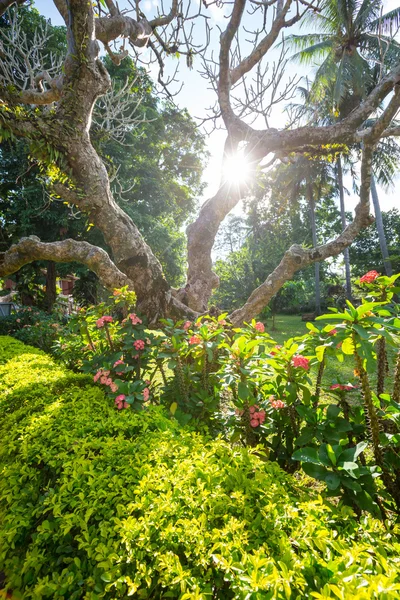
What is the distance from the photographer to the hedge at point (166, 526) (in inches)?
31.1

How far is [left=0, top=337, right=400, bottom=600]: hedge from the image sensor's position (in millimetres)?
790

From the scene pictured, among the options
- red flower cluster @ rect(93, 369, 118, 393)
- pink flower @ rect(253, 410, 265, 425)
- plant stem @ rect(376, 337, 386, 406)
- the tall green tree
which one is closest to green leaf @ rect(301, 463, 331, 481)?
pink flower @ rect(253, 410, 265, 425)

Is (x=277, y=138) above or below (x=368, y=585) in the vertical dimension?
above

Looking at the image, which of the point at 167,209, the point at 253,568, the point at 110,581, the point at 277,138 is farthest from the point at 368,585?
the point at 167,209

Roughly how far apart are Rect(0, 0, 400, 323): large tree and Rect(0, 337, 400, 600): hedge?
7.61 feet

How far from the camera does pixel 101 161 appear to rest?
A: 3848mm

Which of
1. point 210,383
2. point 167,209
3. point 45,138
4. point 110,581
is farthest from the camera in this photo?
point 167,209

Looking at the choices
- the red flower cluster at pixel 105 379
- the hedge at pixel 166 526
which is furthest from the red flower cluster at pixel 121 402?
the hedge at pixel 166 526

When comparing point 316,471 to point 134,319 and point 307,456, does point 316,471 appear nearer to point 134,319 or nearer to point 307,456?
point 307,456

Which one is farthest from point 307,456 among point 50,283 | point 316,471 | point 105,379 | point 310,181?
point 310,181

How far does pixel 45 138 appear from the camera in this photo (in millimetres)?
3279

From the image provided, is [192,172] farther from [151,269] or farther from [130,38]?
[151,269]

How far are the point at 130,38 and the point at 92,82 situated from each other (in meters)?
1.29

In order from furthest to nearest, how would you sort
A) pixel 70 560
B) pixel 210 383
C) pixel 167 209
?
pixel 167 209, pixel 210 383, pixel 70 560
